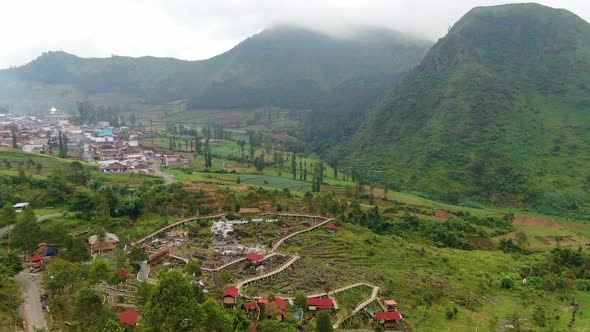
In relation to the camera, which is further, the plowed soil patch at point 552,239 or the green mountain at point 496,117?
the green mountain at point 496,117

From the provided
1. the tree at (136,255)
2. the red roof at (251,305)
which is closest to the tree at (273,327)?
the red roof at (251,305)

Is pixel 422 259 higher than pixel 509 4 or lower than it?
lower

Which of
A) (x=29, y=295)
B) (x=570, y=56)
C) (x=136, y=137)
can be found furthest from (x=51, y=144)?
(x=570, y=56)

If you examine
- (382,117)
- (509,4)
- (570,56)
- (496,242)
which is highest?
(509,4)

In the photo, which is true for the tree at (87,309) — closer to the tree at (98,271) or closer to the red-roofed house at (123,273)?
the tree at (98,271)

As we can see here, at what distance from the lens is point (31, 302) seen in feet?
95.1

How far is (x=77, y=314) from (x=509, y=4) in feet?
566

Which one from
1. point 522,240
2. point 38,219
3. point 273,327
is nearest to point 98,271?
point 273,327

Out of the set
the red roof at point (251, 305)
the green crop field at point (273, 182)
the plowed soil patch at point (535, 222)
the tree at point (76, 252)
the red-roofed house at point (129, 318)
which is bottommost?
the plowed soil patch at point (535, 222)

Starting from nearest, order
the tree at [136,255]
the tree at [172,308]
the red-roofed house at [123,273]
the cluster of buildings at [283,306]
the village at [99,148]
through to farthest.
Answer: the tree at [172,308] → the cluster of buildings at [283,306] → the red-roofed house at [123,273] → the tree at [136,255] → the village at [99,148]

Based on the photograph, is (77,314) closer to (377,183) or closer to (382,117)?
(377,183)

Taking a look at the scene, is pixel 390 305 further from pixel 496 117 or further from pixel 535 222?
pixel 496 117

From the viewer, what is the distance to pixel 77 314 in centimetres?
2378

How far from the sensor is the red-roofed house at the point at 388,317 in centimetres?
3161
